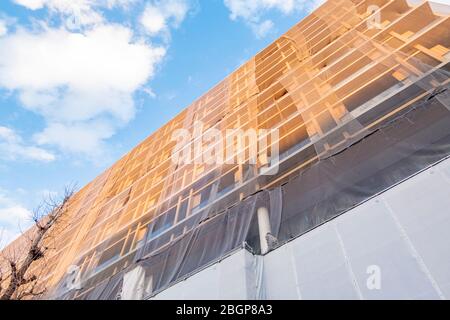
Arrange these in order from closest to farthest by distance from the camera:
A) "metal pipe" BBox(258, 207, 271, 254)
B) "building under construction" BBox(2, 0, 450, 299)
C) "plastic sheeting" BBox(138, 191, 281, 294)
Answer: "building under construction" BBox(2, 0, 450, 299), "metal pipe" BBox(258, 207, 271, 254), "plastic sheeting" BBox(138, 191, 281, 294)

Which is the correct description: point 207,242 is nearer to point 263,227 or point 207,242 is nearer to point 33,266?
point 263,227

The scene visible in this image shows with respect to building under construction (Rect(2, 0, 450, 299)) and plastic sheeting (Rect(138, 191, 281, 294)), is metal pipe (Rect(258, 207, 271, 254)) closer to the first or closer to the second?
building under construction (Rect(2, 0, 450, 299))

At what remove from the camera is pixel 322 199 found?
546cm

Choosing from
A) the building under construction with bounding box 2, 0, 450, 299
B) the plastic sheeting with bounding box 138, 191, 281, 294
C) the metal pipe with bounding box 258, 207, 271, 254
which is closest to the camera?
the building under construction with bounding box 2, 0, 450, 299

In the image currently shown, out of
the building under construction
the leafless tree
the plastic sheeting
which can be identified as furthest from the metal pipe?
the leafless tree

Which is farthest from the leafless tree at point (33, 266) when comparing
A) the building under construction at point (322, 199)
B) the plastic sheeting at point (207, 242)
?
the plastic sheeting at point (207, 242)

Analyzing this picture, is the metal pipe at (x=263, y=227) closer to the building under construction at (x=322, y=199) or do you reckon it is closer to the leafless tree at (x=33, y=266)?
the building under construction at (x=322, y=199)

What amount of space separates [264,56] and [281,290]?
12.4m

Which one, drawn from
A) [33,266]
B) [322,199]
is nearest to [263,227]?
[322,199]

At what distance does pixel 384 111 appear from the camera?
20.2 feet

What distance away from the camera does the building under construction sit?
13.5 feet

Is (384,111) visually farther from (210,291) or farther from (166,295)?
(166,295)

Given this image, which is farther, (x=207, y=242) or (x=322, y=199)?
(x=207, y=242)

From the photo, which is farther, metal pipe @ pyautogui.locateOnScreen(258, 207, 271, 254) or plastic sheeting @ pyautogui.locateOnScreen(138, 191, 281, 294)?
plastic sheeting @ pyautogui.locateOnScreen(138, 191, 281, 294)
